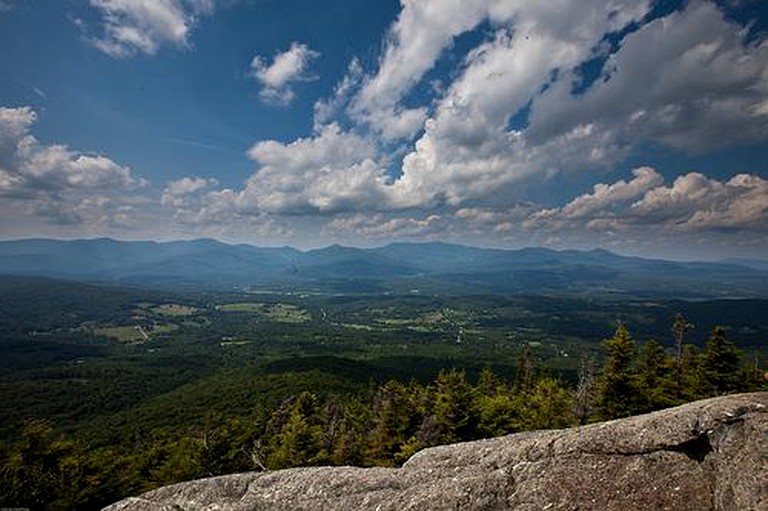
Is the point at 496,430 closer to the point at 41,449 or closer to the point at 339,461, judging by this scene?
the point at 339,461

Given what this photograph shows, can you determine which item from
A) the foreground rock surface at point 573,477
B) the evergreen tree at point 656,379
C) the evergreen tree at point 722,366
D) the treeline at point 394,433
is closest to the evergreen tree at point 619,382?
the treeline at point 394,433

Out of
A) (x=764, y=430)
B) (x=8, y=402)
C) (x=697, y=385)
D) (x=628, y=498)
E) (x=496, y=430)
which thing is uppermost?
(x=764, y=430)

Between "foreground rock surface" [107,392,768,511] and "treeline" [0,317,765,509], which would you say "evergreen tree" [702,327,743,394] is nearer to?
"treeline" [0,317,765,509]

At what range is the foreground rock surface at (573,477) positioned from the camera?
458 inches

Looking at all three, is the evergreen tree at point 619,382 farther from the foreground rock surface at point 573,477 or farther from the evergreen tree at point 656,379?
the foreground rock surface at point 573,477

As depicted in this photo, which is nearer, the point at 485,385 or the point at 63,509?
the point at 63,509

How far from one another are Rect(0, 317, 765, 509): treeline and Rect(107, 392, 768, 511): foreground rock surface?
20.4m

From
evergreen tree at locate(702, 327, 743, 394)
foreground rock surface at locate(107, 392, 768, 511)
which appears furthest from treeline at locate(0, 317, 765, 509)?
foreground rock surface at locate(107, 392, 768, 511)

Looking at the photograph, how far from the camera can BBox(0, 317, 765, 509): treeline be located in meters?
30.2

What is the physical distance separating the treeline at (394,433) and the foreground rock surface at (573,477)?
802 inches

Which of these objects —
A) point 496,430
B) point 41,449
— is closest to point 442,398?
point 496,430

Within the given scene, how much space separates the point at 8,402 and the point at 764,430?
812 feet

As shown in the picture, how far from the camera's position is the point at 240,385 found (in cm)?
17475

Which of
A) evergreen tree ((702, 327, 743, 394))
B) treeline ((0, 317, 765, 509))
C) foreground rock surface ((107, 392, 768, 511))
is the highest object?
foreground rock surface ((107, 392, 768, 511))
